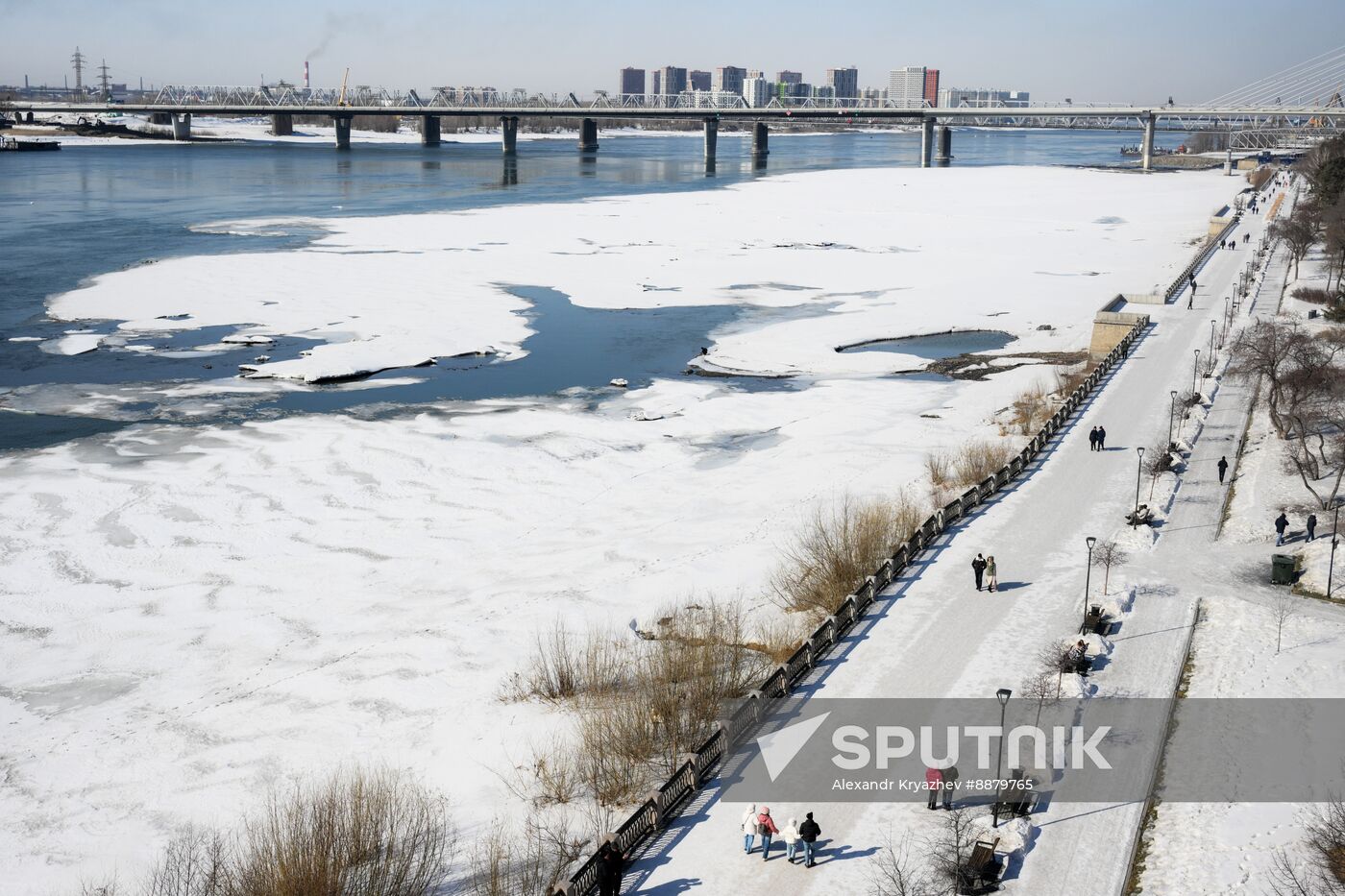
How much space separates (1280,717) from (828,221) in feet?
248

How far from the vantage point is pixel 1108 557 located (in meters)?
22.3

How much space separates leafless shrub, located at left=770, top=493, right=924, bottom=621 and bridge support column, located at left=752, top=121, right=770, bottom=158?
14852 cm

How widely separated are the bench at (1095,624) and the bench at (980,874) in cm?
736

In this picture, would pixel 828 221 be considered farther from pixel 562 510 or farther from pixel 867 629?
pixel 867 629

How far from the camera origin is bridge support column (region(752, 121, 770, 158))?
6703 inches

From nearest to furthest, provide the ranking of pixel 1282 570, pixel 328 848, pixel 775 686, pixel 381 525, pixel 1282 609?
1. pixel 328 848
2. pixel 775 686
3. pixel 1282 609
4. pixel 1282 570
5. pixel 381 525

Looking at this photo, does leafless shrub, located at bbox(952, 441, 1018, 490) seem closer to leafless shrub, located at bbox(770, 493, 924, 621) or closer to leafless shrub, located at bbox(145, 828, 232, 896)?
leafless shrub, located at bbox(770, 493, 924, 621)

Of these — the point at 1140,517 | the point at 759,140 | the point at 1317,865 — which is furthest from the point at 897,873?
the point at 759,140

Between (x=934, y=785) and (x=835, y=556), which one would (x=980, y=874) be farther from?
(x=835, y=556)

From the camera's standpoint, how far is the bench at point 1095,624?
20.6 metres

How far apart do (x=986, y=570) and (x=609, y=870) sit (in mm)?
11471

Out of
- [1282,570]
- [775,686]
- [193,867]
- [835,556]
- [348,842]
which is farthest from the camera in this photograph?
[835,556]

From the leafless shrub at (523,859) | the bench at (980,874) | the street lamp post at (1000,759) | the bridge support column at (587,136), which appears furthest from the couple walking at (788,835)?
the bridge support column at (587,136)

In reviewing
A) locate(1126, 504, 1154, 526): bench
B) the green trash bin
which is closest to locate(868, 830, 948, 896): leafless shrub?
the green trash bin
